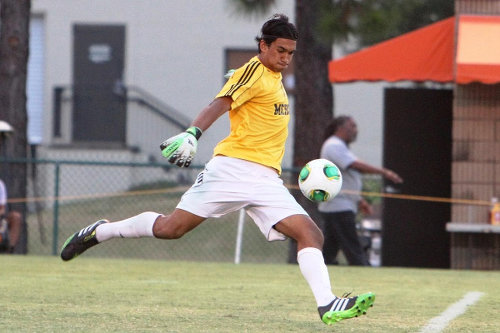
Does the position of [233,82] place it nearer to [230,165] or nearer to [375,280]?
[230,165]

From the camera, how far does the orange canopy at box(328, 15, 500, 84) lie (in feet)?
48.5

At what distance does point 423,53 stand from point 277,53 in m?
7.83

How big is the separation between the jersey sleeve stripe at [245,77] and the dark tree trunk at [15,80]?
10.2 m

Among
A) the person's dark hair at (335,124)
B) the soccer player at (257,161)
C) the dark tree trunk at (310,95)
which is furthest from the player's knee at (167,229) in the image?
the dark tree trunk at (310,95)

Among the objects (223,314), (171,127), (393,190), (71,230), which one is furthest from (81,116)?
(223,314)

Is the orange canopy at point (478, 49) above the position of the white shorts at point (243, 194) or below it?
above

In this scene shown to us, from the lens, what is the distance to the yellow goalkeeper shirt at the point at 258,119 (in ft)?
24.8

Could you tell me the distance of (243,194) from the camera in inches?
300

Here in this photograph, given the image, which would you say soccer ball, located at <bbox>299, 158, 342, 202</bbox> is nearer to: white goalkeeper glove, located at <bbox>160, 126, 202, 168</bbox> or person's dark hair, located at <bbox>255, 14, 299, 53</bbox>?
person's dark hair, located at <bbox>255, 14, 299, 53</bbox>

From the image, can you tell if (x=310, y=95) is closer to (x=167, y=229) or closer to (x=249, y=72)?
(x=167, y=229)

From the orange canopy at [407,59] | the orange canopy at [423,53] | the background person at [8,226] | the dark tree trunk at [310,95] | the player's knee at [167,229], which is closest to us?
the player's knee at [167,229]

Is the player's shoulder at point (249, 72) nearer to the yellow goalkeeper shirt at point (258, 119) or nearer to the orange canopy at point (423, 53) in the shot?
the yellow goalkeeper shirt at point (258, 119)

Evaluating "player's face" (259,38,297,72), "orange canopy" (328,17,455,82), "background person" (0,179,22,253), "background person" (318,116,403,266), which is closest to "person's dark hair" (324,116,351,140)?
"background person" (318,116,403,266)

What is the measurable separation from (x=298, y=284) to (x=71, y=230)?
25.3 ft
